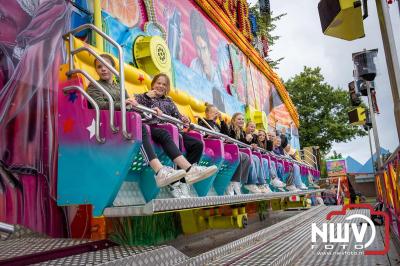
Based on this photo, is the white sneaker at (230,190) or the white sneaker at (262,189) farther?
the white sneaker at (262,189)

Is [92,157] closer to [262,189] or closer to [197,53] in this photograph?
[262,189]

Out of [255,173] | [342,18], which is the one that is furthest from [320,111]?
[342,18]

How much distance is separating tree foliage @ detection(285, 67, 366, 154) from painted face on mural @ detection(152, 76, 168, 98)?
20.7 m

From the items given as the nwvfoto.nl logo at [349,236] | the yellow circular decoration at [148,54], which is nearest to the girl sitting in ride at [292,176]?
the nwvfoto.nl logo at [349,236]

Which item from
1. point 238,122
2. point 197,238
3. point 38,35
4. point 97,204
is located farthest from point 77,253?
point 238,122

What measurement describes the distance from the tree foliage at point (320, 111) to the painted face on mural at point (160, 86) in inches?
814

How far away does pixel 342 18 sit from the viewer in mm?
3004

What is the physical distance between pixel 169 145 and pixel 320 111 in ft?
74.0

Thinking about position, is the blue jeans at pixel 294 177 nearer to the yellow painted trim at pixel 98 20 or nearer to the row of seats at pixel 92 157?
the row of seats at pixel 92 157

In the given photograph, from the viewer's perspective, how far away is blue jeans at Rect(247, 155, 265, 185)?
15.0 feet

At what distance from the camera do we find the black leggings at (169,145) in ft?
8.71

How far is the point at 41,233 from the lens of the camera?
2.65m

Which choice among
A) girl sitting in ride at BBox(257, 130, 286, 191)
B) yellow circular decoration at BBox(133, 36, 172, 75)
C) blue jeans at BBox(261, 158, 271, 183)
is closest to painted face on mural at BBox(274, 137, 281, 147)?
girl sitting in ride at BBox(257, 130, 286, 191)

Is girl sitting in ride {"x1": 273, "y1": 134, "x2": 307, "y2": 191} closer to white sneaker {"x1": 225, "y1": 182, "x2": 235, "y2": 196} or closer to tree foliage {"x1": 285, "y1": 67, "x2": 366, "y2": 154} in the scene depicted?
white sneaker {"x1": 225, "y1": 182, "x2": 235, "y2": 196}
